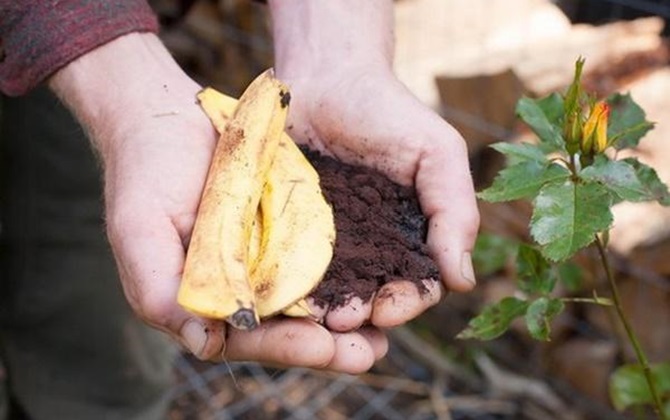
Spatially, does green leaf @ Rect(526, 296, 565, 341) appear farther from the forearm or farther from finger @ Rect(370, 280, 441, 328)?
the forearm

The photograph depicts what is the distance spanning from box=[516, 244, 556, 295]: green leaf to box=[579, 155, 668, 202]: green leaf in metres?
0.22

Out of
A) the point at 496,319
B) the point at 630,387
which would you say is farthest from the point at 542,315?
the point at 630,387

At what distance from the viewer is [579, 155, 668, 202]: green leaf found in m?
1.14

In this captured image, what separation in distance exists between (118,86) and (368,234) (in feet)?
1.42

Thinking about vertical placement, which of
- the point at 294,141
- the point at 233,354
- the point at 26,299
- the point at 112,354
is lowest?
the point at 112,354

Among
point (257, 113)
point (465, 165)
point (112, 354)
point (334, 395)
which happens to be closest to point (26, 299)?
point (112, 354)

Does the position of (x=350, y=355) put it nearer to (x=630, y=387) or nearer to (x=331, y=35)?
(x=630, y=387)

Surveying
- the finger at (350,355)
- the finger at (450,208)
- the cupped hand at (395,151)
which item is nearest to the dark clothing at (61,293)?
the cupped hand at (395,151)

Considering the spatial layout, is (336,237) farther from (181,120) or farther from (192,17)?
(192,17)

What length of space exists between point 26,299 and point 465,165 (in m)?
1.33

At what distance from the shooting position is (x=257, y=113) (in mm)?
1485

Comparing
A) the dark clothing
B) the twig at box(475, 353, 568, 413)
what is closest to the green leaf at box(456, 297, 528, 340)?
the dark clothing

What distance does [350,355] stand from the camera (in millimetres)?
1309

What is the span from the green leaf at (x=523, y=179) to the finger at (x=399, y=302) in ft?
0.79
